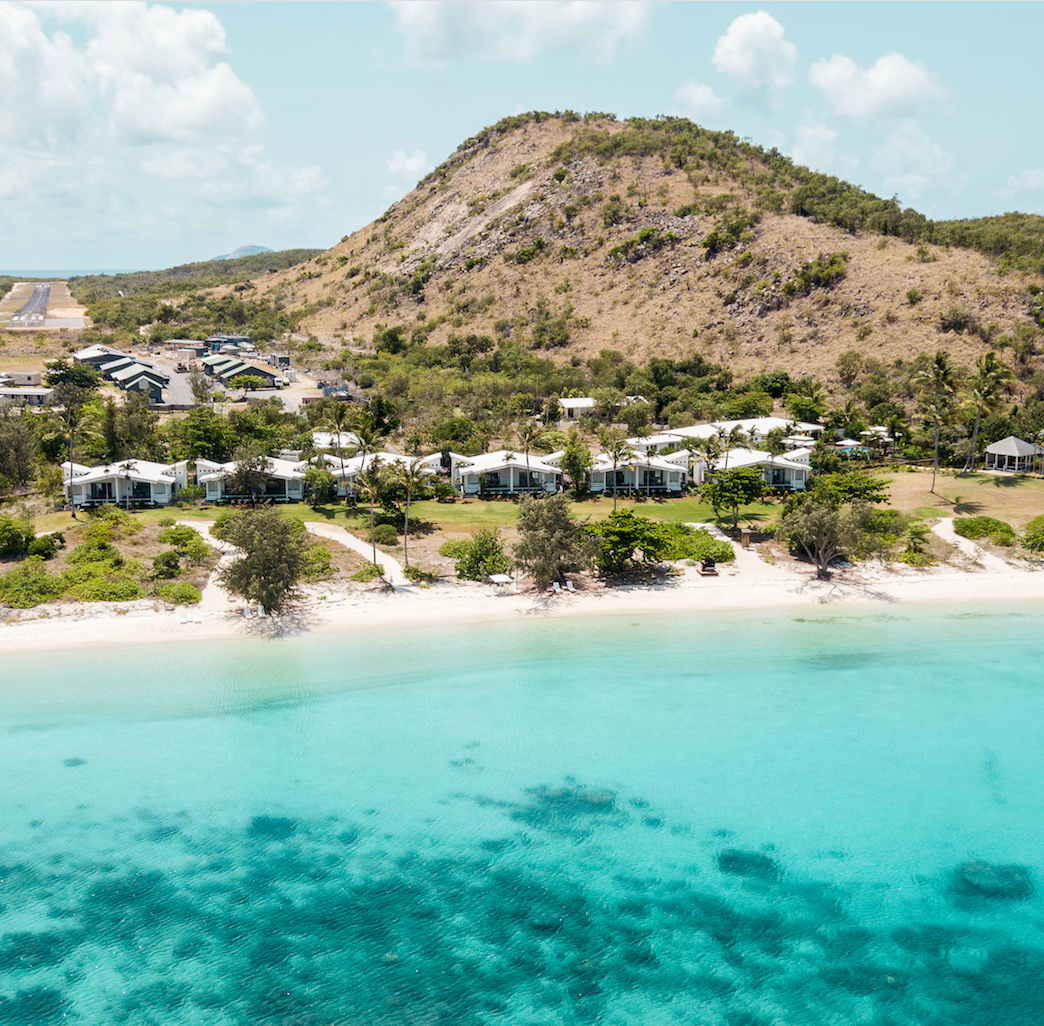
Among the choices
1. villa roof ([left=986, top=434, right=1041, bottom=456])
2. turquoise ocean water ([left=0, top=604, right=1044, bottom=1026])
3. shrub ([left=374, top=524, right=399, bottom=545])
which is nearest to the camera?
turquoise ocean water ([left=0, top=604, right=1044, bottom=1026])

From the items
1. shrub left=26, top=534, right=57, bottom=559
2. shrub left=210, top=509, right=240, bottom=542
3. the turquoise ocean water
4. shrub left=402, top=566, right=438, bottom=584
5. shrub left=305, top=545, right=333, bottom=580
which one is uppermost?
shrub left=210, top=509, right=240, bottom=542

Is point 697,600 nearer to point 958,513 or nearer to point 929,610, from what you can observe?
point 929,610

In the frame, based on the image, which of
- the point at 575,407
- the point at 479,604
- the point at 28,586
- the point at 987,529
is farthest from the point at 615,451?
the point at 28,586

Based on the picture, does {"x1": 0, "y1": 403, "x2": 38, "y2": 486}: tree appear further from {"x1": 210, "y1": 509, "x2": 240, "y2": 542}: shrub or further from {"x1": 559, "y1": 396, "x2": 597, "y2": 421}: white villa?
{"x1": 559, "y1": 396, "x2": 597, "y2": 421}: white villa

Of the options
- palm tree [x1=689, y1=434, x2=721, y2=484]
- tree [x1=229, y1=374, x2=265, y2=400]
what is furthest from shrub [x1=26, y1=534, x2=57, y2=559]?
tree [x1=229, y1=374, x2=265, y2=400]

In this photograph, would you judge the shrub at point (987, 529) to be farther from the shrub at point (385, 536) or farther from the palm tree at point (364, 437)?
the palm tree at point (364, 437)

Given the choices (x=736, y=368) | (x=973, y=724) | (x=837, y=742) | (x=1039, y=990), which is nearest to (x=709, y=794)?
(x=837, y=742)

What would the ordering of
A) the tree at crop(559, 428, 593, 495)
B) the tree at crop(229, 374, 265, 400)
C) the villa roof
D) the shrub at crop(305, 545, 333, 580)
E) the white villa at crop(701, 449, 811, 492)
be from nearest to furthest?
the shrub at crop(305, 545, 333, 580), the tree at crop(559, 428, 593, 495), the white villa at crop(701, 449, 811, 492), the villa roof, the tree at crop(229, 374, 265, 400)
